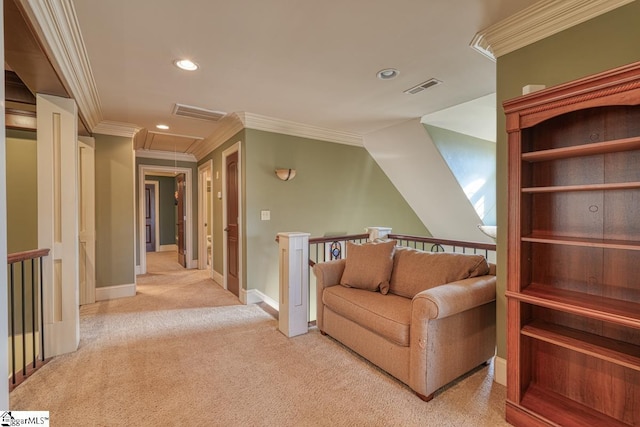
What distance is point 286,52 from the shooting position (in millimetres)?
2252

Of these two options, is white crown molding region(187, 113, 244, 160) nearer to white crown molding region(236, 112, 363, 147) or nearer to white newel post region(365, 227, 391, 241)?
white crown molding region(236, 112, 363, 147)

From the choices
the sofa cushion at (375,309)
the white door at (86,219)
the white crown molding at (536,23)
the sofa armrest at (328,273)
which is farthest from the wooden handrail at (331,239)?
the white door at (86,219)

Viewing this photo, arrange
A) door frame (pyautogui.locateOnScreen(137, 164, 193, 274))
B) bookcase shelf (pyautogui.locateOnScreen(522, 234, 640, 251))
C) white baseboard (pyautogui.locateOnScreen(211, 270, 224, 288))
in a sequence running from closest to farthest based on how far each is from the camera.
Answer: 1. bookcase shelf (pyautogui.locateOnScreen(522, 234, 640, 251))
2. white baseboard (pyautogui.locateOnScreen(211, 270, 224, 288))
3. door frame (pyautogui.locateOnScreen(137, 164, 193, 274))

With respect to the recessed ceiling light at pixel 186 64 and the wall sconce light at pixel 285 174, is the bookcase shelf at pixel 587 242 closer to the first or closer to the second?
the recessed ceiling light at pixel 186 64

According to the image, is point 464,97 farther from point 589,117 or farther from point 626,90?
point 626,90

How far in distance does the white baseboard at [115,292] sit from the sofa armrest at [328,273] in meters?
2.97

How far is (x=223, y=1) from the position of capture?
171cm

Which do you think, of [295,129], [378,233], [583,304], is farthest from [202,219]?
[583,304]

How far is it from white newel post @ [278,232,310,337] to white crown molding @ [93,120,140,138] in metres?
2.84

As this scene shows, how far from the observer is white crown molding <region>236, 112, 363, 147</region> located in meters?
3.78

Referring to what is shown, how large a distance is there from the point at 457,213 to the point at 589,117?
10.6ft

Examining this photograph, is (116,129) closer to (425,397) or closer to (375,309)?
(375,309)

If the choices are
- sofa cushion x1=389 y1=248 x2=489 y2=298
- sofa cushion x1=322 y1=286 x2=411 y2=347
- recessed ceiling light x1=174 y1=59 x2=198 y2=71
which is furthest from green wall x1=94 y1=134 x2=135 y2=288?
sofa cushion x1=389 y1=248 x2=489 y2=298

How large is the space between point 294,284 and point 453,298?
1.47 metres
